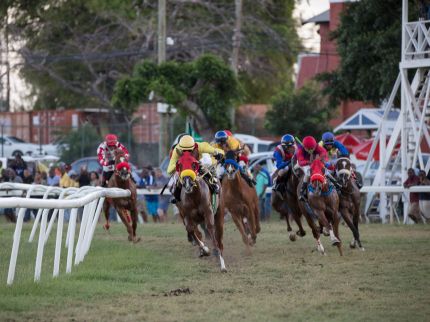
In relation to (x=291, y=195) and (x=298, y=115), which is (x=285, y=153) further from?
(x=298, y=115)

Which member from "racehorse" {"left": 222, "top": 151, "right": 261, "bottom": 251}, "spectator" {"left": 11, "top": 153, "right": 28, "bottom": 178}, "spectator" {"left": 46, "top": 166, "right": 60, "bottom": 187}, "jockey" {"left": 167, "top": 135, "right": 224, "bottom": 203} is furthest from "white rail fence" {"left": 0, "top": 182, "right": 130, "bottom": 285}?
"spectator" {"left": 11, "top": 153, "right": 28, "bottom": 178}

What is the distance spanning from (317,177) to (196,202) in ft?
7.24

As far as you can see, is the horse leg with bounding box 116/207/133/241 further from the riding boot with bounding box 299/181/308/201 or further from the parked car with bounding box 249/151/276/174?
the parked car with bounding box 249/151/276/174

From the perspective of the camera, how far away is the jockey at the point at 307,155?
17.4 m

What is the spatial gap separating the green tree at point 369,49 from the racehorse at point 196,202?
15.4m

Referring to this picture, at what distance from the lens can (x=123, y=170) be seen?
66.9 ft

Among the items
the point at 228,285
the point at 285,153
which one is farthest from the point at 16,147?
the point at 228,285

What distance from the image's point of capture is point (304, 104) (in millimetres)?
41625

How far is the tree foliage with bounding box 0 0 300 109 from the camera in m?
47.8

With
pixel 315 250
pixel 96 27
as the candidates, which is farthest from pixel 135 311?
pixel 96 27

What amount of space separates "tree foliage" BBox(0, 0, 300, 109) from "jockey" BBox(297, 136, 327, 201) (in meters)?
28.6

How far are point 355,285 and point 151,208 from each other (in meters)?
17.7

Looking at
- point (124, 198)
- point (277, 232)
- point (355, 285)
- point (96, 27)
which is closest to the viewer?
point (355, 285)

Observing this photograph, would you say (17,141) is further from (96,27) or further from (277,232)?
(277,232)
